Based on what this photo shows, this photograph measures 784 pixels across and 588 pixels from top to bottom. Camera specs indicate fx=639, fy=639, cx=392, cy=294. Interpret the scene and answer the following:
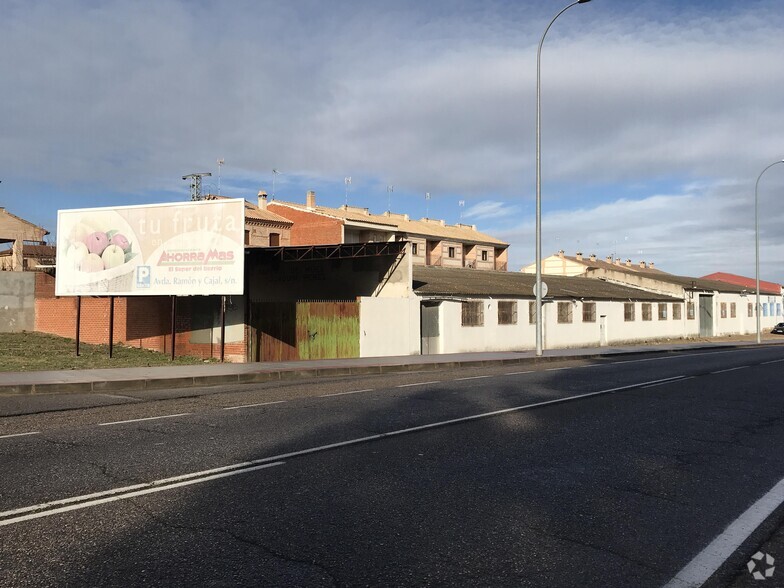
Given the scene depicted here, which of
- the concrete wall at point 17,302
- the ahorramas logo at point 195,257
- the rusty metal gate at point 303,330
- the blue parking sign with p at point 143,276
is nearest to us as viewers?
the ahorramas logo at point 195,257

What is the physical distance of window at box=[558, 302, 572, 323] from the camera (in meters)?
32.9

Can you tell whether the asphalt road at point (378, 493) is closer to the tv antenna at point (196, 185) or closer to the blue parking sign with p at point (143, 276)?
the blue parking sign with p at point (143, 276)

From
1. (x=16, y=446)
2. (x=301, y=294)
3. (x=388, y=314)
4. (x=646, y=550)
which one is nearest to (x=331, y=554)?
(x=646, y=550)

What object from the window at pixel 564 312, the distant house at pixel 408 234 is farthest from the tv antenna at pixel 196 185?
the window at pixel 564 312

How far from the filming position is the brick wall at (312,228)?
50188 millimetres

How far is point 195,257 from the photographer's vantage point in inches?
754

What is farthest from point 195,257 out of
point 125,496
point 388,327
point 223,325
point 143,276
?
point 125,496

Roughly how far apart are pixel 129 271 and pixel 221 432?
13.1m

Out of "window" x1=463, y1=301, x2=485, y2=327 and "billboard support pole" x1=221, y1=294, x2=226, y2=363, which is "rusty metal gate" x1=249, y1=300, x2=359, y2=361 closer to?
"billboard support pole" x1=221, y1=294, x2=226, y2=363

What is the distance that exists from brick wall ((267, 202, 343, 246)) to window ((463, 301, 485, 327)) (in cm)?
2292

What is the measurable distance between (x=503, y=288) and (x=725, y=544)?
27638 mm

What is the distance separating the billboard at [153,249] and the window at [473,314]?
11.1 m

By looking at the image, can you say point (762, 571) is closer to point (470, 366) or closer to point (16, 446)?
point (16, 446)

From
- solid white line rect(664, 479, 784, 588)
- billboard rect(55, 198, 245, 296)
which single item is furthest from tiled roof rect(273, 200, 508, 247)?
solid white line rect(664, 479, 784, 588)
